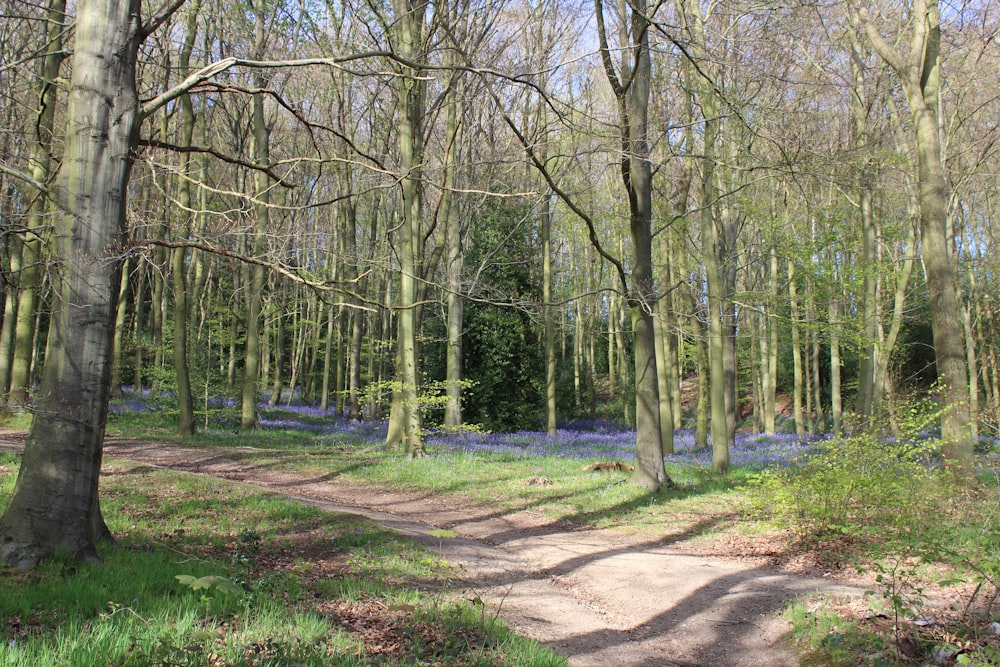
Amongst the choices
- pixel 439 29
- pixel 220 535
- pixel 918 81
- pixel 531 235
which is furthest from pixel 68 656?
pixel 531 235

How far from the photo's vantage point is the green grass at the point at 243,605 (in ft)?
11.7

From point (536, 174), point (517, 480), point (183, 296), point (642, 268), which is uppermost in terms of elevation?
point (536, 174)

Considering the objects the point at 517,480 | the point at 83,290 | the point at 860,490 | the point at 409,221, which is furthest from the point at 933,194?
the point at 83,290

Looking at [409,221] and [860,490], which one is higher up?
[409,221]

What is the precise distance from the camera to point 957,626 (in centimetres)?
448

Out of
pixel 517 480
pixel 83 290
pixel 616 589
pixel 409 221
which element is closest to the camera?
pixel 83 290

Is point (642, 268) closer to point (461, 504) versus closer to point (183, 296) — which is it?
point (461, 504)

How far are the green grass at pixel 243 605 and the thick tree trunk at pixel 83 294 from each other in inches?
16.7

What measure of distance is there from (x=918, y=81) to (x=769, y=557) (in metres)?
8.20

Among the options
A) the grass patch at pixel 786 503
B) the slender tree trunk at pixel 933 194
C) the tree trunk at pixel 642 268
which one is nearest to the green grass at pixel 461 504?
the grass patch at pixel 786 503

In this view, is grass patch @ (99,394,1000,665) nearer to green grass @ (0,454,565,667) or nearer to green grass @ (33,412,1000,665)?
green grass @ (33,412,1000,665)

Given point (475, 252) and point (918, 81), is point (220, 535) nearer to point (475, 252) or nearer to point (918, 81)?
point (918, 81)

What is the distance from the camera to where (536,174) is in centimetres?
2170

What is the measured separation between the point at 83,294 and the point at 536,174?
1809cm
